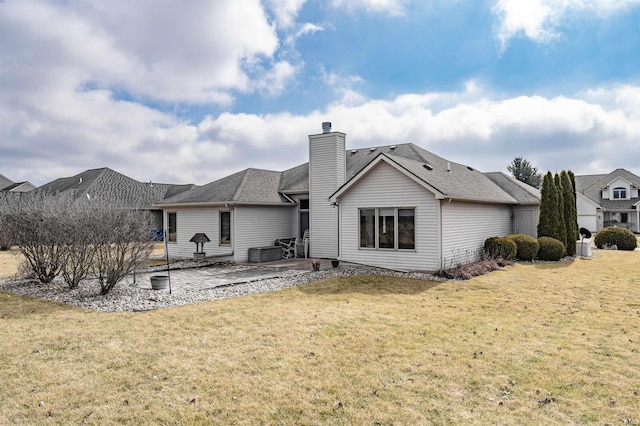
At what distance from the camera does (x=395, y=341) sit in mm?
7059

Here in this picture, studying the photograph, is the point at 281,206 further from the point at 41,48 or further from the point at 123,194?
the point at 123,194

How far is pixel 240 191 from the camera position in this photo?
62.7ft

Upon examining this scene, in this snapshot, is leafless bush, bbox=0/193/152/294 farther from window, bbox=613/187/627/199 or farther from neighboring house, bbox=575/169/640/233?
window, bbox=613/187/627/199

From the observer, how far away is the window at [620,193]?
4591 centimetres

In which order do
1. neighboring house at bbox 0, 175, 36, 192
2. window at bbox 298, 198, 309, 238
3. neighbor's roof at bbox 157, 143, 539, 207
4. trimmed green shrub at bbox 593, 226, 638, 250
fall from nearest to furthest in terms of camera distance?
neighbor's roof at bbox 157, 143, 539, 207 < window at bbox 298, 198, 309, 238 < trimmed green shrub at bbox 593, 226, 638, 250 < neighboring house at bbox 0, 175, 36, 192

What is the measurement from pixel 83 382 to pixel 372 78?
600 inches

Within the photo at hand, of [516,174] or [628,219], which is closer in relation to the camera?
[628,219]

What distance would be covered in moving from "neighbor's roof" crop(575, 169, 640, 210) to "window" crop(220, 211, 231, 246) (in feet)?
138

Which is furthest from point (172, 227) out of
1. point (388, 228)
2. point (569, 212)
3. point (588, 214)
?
point (588, 214)

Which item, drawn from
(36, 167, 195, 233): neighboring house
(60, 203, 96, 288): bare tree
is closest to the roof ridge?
(60, 203, 96, 288): bare tree

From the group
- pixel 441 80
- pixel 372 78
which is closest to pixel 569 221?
pixel 441 80

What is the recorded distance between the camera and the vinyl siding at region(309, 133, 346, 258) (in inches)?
746

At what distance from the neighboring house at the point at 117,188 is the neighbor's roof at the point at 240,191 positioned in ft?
54.4

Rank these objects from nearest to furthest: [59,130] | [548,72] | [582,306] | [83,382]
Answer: [83,382] < [582,306] < [548,72] < [59,130]
